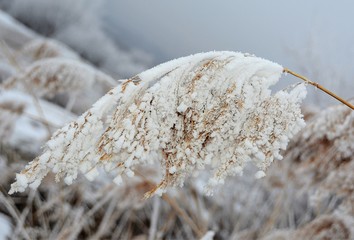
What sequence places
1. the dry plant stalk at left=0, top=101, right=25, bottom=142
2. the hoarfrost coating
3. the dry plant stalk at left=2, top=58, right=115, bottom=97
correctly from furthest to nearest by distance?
1. the dry plant stalk at left=0, top=101, right=25, bottom=142
2. the dry plant stalk at left=2, top=58, right=115, bottom=97
3. the hoarfrost coating

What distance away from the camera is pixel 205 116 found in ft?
2.66

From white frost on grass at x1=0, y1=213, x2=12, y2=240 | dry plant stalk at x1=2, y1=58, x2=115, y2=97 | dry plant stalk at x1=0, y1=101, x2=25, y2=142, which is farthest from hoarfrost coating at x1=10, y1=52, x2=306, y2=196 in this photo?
white frost on grass at x1=0, y1=213, x2=12, y2=240

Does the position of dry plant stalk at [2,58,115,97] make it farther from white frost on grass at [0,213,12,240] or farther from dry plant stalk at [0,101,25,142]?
white frost on grass at [0,213,12,240]

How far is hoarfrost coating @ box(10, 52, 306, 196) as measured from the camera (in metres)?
0.75

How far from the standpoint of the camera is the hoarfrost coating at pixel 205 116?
2.47ft

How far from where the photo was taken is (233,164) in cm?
81

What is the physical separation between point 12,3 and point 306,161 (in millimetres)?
20205

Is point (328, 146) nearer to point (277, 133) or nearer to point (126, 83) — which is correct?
point (277, 133)

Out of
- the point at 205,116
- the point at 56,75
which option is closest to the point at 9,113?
the point at 56,75

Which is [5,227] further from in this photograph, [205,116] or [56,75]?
[205,116]

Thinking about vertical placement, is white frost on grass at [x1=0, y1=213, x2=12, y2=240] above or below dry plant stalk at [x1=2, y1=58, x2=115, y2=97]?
below

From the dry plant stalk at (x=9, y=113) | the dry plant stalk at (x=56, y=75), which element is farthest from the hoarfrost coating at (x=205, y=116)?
the dry plant stalk at (x=9, y=113)

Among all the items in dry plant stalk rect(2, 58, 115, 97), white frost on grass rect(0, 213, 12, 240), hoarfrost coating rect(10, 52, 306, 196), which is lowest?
white frost on grass rect(0, 213, 12, 240)

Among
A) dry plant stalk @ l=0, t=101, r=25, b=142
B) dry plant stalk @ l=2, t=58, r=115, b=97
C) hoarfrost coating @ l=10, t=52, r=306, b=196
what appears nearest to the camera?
hoarfrost coating @ l=10, t=52, r=306, b=196
